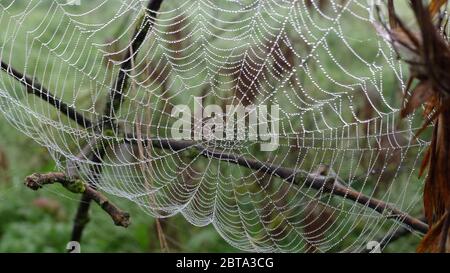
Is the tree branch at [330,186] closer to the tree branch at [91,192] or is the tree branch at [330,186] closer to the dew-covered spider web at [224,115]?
the dew-covered spider web at [224,115]

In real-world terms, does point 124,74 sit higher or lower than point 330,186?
higher

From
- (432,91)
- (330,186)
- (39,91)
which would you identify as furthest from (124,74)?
(432,91)

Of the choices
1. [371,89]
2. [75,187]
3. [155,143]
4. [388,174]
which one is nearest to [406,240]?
[388,174]

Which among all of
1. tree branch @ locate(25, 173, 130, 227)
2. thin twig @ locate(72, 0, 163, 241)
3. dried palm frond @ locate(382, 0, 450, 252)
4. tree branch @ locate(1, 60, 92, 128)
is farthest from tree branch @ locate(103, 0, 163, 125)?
dried palm frond @ locate(382, 0, 450, 252)

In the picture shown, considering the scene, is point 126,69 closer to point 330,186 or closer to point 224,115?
point 224,115

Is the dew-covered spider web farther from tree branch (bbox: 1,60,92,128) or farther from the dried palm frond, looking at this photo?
the dried palm frond

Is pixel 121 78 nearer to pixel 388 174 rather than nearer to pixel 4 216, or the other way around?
pixel 388 174

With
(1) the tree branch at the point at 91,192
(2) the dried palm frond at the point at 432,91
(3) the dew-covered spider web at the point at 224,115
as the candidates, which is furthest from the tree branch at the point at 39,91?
(2) the dried palm frond at the point at 432,91
